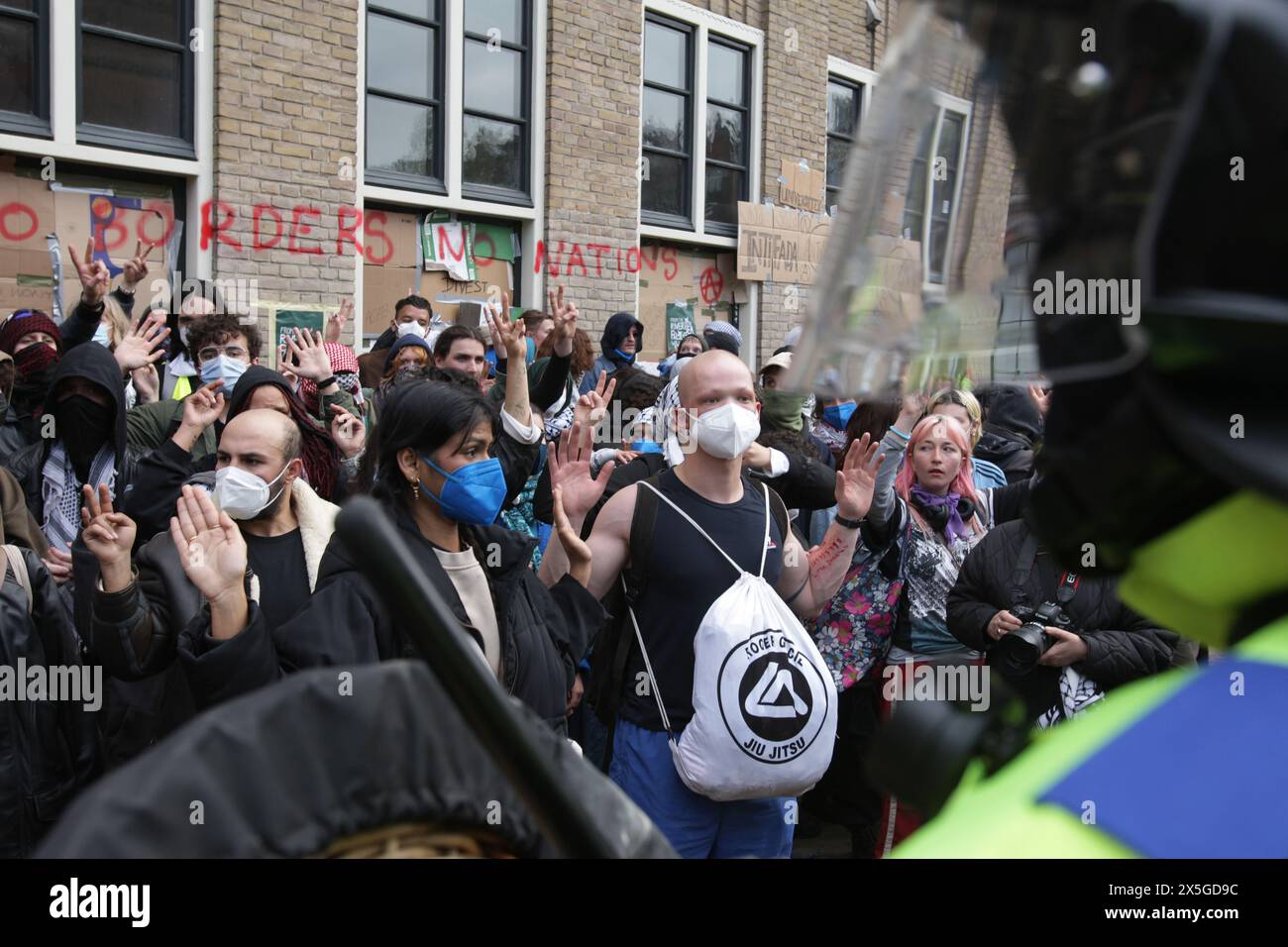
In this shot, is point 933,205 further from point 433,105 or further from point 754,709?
point 433,105

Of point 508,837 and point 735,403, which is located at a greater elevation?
point 735,403

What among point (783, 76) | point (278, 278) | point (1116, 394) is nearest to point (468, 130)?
point (278, 278)

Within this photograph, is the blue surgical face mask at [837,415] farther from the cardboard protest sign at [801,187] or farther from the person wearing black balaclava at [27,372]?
the cardboard protest sign at [801,187]

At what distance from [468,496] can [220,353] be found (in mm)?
3508

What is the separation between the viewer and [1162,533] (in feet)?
2.90

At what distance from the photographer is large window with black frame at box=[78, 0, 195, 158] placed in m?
8.53

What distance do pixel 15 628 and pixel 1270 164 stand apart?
138 inches

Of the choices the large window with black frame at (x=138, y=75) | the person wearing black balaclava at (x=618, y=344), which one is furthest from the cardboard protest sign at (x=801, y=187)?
the large window with black frame at (x=138, y=75)

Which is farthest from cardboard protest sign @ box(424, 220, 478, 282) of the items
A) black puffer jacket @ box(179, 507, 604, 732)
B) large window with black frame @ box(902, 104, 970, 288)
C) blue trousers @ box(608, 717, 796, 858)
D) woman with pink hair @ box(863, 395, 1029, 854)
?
large window with black frame @ box(902, 104, 970, 288)

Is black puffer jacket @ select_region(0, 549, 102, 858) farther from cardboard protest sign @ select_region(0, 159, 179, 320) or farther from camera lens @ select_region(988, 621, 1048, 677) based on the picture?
cardboard protest sign @ select_region(0, 159, 179, 320)

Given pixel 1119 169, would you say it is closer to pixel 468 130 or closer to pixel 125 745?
pixel 125 745

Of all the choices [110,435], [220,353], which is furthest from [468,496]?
[220,353]

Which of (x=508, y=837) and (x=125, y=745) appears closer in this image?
(x=508, y=837)

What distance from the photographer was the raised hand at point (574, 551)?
12.0ft
